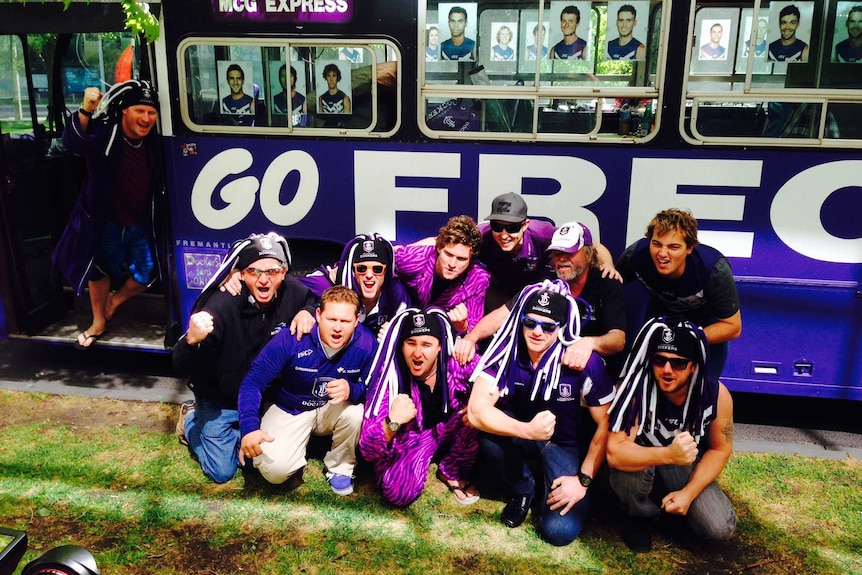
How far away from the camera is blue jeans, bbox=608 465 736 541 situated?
11.9ft

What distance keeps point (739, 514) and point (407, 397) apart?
6.33 feet

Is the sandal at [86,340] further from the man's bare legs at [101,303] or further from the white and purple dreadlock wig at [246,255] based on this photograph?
the white and purple dreadlock wig at [246,255]

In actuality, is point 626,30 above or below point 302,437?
above

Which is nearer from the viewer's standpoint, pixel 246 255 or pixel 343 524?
pixel 343 524

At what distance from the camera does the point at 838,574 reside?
3529mm

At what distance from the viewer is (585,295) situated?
4.32 metres

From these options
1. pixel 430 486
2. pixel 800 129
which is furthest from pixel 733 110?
pixel 430 486

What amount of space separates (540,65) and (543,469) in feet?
7.75

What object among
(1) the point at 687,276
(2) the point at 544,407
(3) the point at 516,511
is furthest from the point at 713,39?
(3) the point at 516,511

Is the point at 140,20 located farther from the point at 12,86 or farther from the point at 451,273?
the point at 451,273

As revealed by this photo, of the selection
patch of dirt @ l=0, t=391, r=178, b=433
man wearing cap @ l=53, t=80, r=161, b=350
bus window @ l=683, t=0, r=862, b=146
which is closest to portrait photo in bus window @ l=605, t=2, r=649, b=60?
bus window @ l=683, t=0, r=862, b=146

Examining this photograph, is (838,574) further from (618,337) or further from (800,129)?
(800,129)

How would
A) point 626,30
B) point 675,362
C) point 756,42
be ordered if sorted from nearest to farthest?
1. point 675,362
2. point 756,42
3. point 626,30

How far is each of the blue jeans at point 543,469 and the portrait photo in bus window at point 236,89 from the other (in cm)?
262
